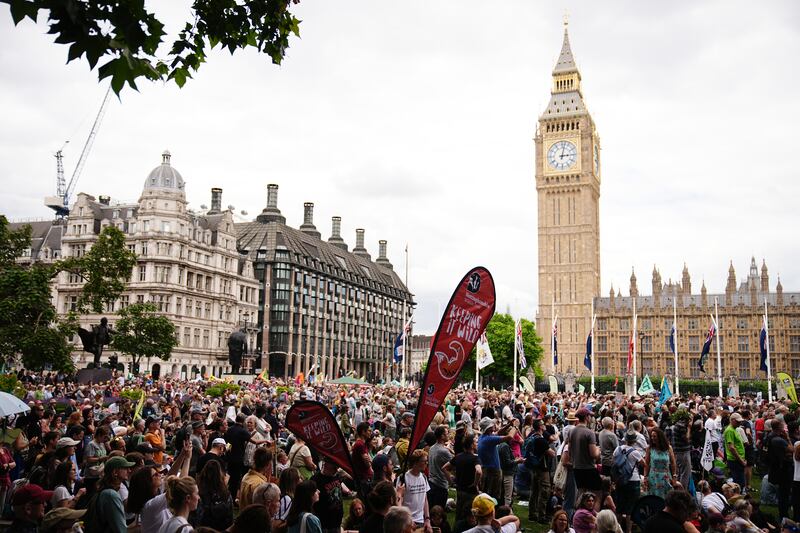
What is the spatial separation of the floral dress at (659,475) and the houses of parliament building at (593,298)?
87.4 metres

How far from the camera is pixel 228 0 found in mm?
7520

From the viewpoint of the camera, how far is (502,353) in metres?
82.2

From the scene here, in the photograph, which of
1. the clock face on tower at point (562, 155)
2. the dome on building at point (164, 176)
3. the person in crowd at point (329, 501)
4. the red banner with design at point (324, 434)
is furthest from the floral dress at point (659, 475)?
the clock face on tower at point (562, 155)

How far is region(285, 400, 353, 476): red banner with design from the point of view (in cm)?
762

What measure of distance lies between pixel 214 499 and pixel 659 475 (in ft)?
21.3

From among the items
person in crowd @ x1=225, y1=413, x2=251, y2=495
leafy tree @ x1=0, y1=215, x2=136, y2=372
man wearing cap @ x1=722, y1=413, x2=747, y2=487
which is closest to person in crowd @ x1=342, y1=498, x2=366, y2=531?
person in crowd @ x1=225, y1=413, x2=251, y2=495

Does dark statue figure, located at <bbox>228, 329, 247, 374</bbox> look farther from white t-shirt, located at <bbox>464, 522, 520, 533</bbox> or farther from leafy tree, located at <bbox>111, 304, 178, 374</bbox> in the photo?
white t-shirt, located at <bbox>464, 522, 520, 533</bbox>

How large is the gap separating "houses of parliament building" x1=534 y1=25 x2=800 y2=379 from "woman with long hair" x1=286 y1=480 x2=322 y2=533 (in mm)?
92366

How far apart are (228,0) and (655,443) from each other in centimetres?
846

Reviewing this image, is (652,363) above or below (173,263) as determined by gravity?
below

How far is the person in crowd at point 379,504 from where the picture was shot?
A: 6471 millimetres

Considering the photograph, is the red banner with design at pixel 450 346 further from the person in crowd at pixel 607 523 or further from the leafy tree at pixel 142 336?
the leafy tree at pixel 142 336

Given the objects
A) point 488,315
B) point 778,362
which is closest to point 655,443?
point 488,315

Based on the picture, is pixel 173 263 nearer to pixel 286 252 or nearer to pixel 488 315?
pixel 286 252
